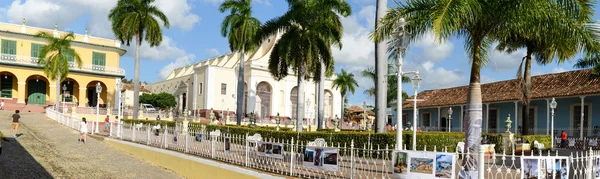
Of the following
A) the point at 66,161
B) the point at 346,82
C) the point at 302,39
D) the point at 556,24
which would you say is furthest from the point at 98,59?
the point at 556,24

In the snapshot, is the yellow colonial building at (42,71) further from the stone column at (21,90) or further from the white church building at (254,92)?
the white church building at (254,92)

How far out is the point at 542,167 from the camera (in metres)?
6.87

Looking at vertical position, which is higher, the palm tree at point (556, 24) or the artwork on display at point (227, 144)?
the palm tree at point (556, 24)

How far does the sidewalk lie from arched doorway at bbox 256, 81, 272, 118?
2984cm

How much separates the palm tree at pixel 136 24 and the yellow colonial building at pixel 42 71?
23.4ft

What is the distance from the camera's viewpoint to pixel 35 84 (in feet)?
135

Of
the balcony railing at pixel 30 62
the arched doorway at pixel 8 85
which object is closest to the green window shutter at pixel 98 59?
the balcony railing at pixel 30 62

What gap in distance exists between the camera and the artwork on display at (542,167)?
6723 mm

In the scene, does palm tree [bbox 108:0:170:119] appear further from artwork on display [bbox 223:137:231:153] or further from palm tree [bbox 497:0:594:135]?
palm tree [bbox 497:0:594:135]

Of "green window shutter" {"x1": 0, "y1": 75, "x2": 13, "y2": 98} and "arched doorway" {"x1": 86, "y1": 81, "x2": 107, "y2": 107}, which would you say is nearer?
"green window shutter" {"x1": 0, "y1": 75, "x2": 13, "y2": 98}

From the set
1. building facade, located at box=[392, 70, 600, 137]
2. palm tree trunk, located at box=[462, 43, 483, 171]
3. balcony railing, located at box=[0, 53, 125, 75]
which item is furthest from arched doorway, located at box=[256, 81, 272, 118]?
palm tree trunk, located at box=[462, 43, 483, 171]

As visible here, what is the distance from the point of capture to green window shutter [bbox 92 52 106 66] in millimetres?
43938

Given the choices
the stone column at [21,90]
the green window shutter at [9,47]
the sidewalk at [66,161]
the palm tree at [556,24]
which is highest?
the green window shutter at [9,47]

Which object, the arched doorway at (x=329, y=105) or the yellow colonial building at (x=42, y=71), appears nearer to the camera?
the yellow colonial building at (x=42, y=71)
